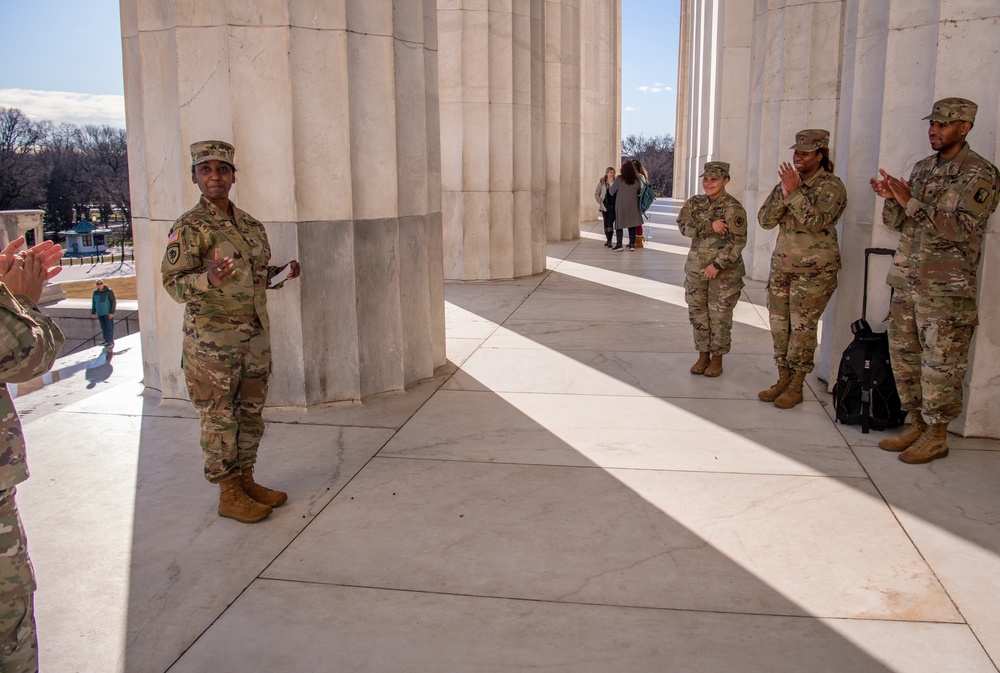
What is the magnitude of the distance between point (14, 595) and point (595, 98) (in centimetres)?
3116

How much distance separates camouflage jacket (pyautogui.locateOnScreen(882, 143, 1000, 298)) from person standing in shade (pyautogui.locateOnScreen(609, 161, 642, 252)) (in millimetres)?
12056

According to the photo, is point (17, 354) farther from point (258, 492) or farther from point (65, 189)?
point (65, 189)

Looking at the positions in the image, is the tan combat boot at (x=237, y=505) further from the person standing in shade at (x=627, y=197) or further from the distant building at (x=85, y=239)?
the distant building at (x=85, y=239)

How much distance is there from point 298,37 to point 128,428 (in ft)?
11.0

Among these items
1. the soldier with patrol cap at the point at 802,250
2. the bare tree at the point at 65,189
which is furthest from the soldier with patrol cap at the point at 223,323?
the bare tree at the point at 65,189

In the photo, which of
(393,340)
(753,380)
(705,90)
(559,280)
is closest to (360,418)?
(393,340)

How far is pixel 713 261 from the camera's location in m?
7.73

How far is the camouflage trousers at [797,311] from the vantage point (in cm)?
690

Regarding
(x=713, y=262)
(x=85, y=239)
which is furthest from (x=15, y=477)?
(x=85, y=239)

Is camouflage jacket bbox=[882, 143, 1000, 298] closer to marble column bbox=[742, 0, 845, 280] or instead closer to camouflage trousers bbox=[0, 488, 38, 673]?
camouflage trousers bbox=[0, 488, 38, 673]

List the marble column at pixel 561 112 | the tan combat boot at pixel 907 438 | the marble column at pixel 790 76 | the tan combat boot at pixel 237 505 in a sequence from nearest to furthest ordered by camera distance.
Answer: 1. the tan combat boot at pixel 237 505
2. the tan combat boot at pixel 907 438
3. the marble column at pixel 790 76
4. the marble column at pixel 561 112

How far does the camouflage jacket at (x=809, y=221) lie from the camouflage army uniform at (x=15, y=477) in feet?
17.5

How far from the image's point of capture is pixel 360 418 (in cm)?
700

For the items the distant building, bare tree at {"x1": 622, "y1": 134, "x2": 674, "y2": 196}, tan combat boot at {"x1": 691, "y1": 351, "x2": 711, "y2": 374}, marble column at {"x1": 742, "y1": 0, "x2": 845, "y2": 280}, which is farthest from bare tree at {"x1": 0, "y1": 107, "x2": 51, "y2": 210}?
tan combat boot at {"x1": 691, "y1": 351, "x2": 711, "y2": 374}
